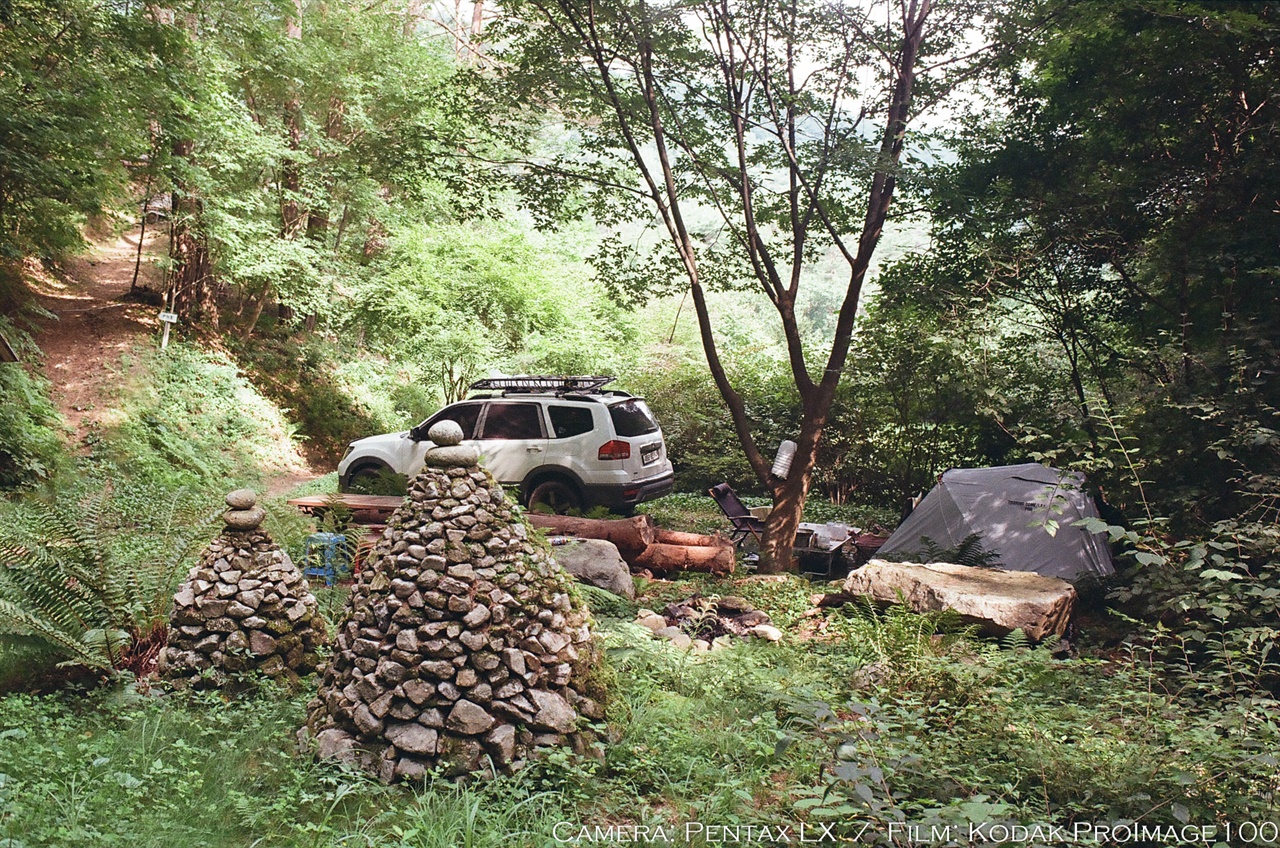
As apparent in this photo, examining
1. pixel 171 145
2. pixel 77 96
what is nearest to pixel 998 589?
pixel 77 96

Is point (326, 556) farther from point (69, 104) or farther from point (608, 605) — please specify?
point (69, 104)

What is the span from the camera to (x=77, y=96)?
940 centimetres

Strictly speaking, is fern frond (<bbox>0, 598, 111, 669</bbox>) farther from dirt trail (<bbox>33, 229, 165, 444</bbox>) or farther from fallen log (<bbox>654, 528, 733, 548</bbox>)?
dirt trail (<bbox>33, 229, 165, 444</bbox>)

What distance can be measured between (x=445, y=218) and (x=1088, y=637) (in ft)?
50.8

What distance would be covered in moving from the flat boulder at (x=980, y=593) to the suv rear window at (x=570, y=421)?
4681 millimetres

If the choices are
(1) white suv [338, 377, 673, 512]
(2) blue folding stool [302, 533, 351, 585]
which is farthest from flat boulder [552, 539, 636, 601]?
(1) white suv [338, 377, 673, 512]

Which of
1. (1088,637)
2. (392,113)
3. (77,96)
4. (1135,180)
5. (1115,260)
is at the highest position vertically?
(392,113)

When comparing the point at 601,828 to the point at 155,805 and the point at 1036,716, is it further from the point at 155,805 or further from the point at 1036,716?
the point at 1036,716

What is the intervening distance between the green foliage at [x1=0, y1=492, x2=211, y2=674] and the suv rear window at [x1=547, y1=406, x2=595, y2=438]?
6.21m

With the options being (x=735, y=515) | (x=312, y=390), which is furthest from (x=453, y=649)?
(x=312, y=390)

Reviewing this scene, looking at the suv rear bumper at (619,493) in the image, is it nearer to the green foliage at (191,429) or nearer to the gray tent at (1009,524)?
the gray tent at (1009,524)

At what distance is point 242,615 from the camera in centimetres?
423

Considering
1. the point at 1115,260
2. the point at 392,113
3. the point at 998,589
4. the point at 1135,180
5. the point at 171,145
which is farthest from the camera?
the point at 392,113

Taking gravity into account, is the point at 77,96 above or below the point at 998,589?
above
